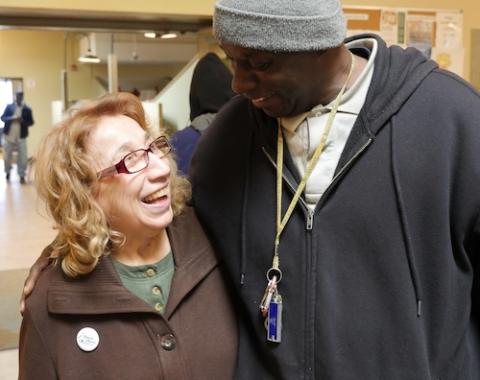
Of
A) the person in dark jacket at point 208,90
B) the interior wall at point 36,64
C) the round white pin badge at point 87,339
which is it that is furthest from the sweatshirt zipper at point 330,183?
the interior wall at point 36,64

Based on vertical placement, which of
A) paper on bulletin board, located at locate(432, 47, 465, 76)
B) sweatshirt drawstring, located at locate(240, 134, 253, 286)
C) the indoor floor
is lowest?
the indoor floor

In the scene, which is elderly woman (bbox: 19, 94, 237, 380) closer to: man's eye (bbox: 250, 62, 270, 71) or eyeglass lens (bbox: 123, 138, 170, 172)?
eyeglass lens (bbox: 123, 138, 170, 172)

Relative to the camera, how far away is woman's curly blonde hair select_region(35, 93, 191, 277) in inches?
51.3

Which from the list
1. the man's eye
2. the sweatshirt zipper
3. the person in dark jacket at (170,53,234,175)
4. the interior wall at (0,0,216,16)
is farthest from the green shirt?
Answer: the interior wall at (0,0,216,16)

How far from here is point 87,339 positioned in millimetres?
1287

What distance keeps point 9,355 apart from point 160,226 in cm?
237

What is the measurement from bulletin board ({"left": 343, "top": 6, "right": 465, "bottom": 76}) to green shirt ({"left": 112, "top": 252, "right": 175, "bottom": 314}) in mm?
2720

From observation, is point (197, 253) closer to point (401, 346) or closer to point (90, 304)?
point (90, 304)

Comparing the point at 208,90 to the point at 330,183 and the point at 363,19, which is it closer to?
the point at 363,19

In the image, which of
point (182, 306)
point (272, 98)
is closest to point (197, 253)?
point (182, 306)

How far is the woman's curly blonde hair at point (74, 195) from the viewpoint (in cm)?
130

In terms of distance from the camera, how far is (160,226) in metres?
1.33

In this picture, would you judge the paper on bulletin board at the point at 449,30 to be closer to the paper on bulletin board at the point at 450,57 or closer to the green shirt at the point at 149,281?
the paper on bulletin board at the point at 450,57

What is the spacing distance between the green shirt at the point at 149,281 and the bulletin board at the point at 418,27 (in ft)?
8.92
